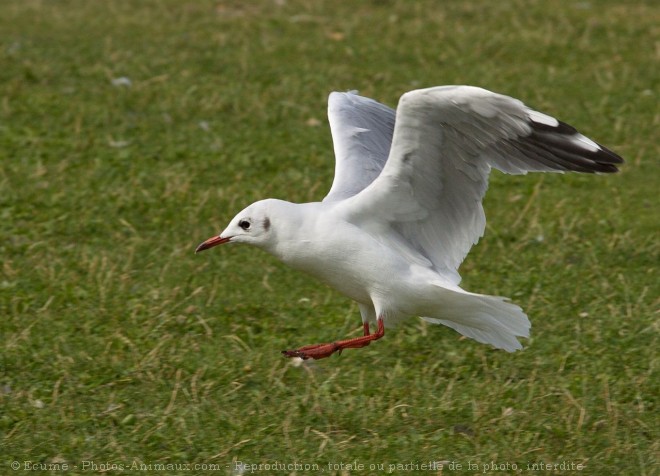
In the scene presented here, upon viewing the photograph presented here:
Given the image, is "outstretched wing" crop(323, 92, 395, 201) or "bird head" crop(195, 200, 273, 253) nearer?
"bird head" crop(195, 200, 273, 253)

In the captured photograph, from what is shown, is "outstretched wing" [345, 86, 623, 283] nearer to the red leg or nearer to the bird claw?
the red leg

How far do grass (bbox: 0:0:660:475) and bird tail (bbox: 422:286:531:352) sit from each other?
0.24m

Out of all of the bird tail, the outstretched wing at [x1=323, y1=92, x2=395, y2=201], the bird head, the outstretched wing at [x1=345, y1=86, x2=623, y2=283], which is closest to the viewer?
the outstretched wing at [x1=345, y1=86, x2=623, y2=283]

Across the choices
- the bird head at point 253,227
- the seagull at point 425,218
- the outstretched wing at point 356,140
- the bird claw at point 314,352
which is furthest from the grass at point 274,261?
the outstretched wing at point 356,140

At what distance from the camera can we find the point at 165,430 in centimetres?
529

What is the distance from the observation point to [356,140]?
6672 millimetres

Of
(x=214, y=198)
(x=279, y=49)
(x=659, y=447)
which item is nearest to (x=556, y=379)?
(x=659, y=447)

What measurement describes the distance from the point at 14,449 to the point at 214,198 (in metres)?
Answer: 3.25

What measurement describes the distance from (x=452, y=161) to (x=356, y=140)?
120 centimetres

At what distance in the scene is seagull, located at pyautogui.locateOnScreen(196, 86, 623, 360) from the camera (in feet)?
17.4

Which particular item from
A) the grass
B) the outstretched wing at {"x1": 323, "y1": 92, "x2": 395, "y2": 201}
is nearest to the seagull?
the outstretched wing at {"x1": 323, "y1": 92, "x2": 395, "y2": 201}

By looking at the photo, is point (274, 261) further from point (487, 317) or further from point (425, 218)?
point (487, 317)

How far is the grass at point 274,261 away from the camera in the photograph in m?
5.30

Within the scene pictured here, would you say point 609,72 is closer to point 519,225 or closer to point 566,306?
point 519,225
